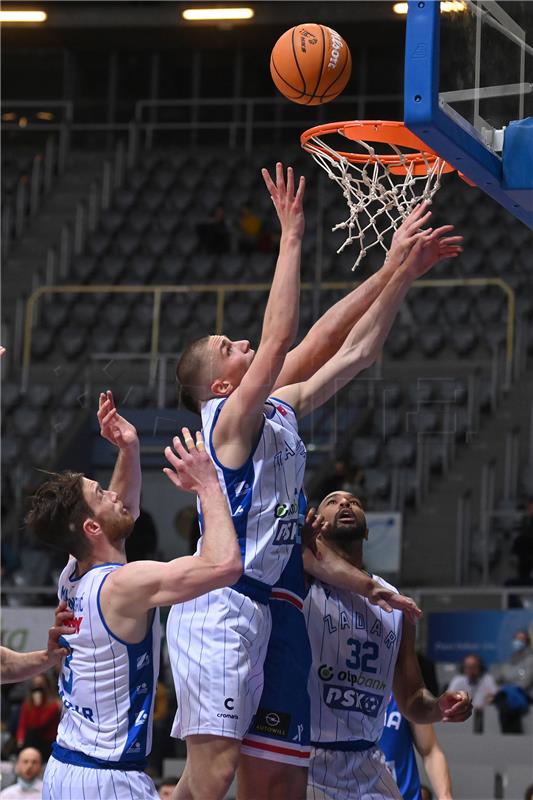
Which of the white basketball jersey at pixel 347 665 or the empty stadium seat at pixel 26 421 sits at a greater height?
the empty stadium seat at pixel 26 421

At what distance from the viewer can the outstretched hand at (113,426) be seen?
15.2 feet

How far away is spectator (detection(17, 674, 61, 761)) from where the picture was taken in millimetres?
9047

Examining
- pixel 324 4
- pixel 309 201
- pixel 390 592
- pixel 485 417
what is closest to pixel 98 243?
pixel 309 201

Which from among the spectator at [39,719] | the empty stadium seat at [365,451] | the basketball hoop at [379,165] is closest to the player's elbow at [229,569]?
the basketball hoop at [379,165]

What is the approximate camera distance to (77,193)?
17969mm

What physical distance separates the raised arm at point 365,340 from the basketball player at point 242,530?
32 centimetres

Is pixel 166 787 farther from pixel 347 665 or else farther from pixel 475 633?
pixel 475 633

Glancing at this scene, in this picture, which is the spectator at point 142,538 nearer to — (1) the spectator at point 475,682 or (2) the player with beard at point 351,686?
(1) the spectator at point 475,682

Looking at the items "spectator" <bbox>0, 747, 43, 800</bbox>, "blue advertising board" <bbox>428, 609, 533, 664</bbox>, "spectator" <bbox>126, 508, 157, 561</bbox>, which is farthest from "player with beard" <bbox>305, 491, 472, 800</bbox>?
"blue advertising board" <bbox>428, 609, 533, 664</bbox>

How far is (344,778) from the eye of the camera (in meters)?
4.59

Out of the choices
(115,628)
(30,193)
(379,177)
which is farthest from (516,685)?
(30,193)

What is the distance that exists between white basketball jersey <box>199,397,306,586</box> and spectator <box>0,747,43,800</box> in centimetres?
423

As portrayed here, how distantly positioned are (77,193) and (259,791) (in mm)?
14617

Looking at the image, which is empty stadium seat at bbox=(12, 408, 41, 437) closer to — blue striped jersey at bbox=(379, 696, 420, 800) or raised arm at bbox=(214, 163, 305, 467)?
blue striped jersey at bbox=(379, 696, 420, 800)
